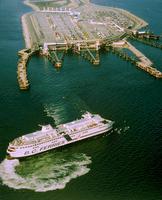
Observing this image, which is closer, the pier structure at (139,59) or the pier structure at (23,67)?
the pier structure at (23,67)

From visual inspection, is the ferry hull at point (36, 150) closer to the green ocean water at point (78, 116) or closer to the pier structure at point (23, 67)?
the green ocean water at point (78, 116)

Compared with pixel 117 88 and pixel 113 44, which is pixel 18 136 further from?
pixel 113 44

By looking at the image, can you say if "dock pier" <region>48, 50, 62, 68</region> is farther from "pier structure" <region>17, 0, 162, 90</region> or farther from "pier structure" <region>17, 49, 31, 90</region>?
"pier structure" <region>17, 49, 31, 90</region>

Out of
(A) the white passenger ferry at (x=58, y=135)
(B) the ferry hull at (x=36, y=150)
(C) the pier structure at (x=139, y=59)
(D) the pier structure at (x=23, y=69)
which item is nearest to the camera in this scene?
(B) the ferry hull at (x=36, y=150)

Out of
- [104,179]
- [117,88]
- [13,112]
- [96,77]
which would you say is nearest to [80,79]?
[96,77]

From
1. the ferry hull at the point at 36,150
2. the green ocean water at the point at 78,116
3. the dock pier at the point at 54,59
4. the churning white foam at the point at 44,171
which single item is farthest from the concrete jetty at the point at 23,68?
the churning white foam at the point at 44,171

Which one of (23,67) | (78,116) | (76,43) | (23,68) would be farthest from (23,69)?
(78,116)

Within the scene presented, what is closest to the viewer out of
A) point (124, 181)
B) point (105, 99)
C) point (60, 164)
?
point (124, 181)

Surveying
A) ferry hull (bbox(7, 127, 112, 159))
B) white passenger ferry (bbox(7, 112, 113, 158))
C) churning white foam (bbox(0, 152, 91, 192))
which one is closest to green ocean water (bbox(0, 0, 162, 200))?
churning white foam (bbox(0, 152, 91, 192))
